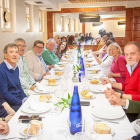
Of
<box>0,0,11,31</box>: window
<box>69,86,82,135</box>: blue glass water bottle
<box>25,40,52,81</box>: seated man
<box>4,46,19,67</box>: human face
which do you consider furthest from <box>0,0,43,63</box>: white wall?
<box>69,86,82,135</box>: blue glass water bottle

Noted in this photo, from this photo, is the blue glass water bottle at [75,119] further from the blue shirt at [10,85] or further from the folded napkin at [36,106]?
the blue shirt at [10,85]

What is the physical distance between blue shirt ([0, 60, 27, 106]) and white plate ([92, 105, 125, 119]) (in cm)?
115

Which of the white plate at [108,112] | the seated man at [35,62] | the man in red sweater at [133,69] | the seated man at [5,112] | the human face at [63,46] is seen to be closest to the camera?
the white plate at [108,112]

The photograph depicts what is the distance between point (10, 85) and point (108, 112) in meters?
1.35

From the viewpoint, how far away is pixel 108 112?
5.12 ft

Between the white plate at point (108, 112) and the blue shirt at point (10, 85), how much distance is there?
1155mm

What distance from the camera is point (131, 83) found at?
88.3 inches

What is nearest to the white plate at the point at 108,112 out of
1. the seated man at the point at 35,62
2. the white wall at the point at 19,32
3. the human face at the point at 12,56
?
the human face at the point at 12,56

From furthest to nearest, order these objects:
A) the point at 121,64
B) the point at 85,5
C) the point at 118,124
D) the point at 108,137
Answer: the point at 85,5 → the point at 121,64 → the point at 118,124 → the point at 108,137

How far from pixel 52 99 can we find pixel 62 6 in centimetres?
746

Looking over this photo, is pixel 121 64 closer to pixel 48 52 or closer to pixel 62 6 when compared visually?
pixel 48 52

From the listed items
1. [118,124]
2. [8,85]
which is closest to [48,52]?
[8,85]

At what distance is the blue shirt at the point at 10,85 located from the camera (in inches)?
91.0

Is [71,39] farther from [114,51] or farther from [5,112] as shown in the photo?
[5,112]
